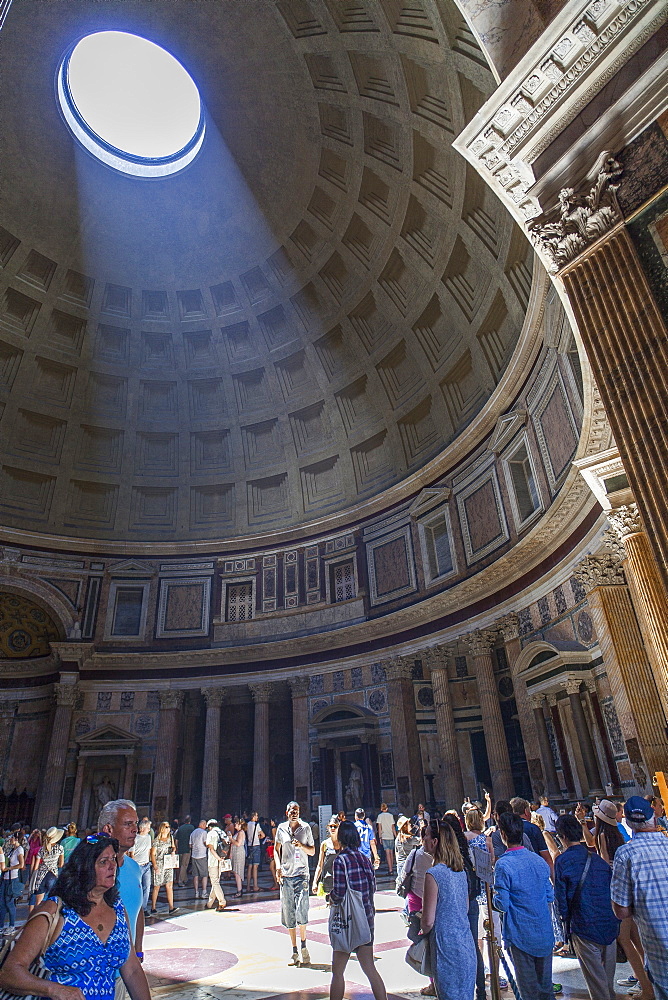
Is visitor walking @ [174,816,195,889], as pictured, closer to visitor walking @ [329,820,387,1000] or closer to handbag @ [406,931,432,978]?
visitor walking @ [329,820,387,1000]

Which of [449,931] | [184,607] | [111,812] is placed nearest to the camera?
[111,812]

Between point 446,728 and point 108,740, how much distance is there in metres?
12.9

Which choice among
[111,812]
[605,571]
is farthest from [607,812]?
[605,571]

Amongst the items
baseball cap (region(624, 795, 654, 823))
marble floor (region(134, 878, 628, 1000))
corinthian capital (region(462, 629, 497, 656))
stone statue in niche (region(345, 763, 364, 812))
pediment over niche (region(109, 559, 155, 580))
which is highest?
pediment over niche (region(109, 559, 155, 580))

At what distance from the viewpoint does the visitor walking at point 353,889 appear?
5156mm

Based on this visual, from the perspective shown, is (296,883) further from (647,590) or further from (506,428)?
(506,428)

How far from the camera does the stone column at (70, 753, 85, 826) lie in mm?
22281

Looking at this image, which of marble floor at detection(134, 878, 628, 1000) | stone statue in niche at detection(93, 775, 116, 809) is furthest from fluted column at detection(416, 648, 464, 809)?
stone statue in niche at detection(93, 775, 116, 809)

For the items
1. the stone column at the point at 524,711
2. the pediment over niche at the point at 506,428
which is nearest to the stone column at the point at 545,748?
the stone column at the point at 524,711

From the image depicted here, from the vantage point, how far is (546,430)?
54.2ft

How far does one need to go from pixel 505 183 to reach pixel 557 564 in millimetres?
10417

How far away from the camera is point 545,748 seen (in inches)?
624

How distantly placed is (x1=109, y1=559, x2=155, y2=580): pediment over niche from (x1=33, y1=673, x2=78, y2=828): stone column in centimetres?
466

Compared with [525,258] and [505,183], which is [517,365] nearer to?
[525,258]
